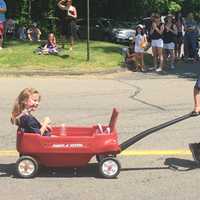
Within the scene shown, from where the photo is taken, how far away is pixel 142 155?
8055 millimetres

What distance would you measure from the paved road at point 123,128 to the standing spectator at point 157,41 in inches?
34.6

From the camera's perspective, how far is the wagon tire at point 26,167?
673 cm

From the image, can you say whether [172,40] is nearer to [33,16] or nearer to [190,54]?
[190,54]

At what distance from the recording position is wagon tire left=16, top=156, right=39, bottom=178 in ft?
22.1

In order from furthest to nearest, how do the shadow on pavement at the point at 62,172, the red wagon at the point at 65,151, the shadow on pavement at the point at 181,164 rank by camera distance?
the shadow on pavement at the point at 181,164 → the shadow on pavement at the point at 62,172 → the red wagon at the point at 65,151

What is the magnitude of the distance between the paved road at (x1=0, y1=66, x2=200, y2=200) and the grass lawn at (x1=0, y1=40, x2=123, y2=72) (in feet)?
2.57

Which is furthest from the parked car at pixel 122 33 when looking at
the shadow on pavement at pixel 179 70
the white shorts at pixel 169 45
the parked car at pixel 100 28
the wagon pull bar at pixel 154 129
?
the wagon pull bar at pixel 154 129

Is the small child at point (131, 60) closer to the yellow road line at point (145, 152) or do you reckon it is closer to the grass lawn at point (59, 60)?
the grass lawn at point (59, 60)

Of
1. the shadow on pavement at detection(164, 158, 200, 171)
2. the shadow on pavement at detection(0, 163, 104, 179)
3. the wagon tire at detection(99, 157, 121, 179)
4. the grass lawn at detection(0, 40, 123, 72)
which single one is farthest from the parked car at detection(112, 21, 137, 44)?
the wagon tire at detection(99, 157, 121, 179)

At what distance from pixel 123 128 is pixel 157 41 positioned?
9.56m

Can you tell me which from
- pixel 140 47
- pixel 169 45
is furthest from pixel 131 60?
pixel 169 45

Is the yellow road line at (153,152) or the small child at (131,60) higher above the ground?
the yellow road line at (153,152)

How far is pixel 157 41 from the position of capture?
19109mm

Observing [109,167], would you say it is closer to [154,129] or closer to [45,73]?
[154,129]
